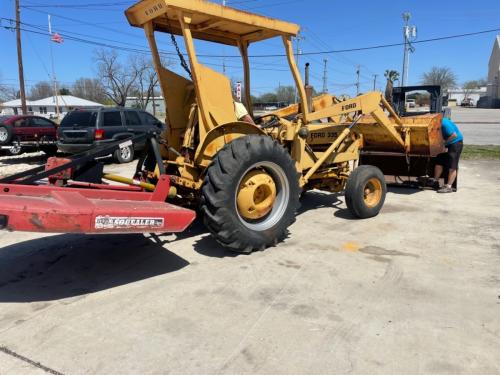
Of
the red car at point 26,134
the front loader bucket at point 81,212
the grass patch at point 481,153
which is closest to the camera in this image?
the front loader bucket at point 81,212

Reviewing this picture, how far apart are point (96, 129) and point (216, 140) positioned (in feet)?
28.5

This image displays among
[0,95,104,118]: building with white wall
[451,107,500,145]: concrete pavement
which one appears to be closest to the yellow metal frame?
[451,107,500,145]: concrete pavement

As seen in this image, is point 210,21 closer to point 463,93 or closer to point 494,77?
point 494,77

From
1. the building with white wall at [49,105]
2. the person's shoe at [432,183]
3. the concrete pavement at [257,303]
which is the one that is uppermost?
the building with white wall at [49,105]

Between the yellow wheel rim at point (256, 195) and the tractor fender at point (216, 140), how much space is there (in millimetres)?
439

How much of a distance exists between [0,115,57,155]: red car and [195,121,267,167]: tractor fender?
40.2 feet

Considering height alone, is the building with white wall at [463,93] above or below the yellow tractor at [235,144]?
above

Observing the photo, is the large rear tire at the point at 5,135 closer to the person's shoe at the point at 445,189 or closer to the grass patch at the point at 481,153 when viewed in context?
the person's shoe at the point at 445,189

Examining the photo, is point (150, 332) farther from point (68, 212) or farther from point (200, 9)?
point (200, 9)

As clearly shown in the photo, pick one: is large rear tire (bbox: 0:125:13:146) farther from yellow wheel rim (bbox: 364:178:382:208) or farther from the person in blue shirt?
the person in blue shirt

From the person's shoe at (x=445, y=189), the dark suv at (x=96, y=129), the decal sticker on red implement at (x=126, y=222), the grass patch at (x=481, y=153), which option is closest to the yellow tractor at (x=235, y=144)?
the decal sticker on red implement at (x=126, y=222)

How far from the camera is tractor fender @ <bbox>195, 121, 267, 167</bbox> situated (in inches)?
Answer: 185

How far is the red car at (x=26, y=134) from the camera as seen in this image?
1464 centimetres

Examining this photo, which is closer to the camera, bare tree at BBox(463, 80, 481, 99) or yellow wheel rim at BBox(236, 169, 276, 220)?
yellow wheel rim at BBox(236, 169, 276, 220)
